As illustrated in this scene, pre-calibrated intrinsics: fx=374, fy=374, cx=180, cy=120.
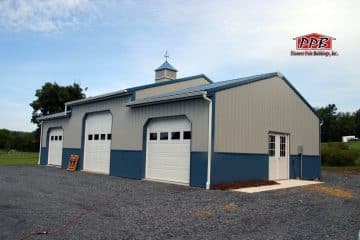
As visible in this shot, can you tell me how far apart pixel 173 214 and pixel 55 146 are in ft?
62.0

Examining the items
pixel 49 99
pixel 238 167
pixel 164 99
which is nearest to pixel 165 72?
pixel 164 99

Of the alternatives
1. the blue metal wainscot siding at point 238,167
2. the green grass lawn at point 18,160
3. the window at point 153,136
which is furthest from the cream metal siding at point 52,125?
the blue metal wainscot siding at point 238,167

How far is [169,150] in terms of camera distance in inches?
614

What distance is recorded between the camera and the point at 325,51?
17.6m

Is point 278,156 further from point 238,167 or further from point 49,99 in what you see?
point 49,99

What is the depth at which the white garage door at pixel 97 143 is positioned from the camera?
1961 centimetres

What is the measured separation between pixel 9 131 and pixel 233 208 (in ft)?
322

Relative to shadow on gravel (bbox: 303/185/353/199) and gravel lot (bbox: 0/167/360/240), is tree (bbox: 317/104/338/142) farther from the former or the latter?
gravel lot (bbox: 0/167/360/240)

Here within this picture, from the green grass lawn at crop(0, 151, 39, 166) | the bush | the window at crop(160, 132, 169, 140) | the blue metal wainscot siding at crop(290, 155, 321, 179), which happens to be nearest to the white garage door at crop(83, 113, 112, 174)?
the window at crop(160, 132, 169, 140)

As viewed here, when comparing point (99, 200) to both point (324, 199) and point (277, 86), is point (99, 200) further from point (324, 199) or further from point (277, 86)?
point (277, 86)

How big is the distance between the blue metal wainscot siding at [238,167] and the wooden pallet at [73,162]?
1104 cm

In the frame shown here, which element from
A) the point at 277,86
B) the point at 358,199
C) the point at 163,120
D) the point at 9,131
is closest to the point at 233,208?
the point at 358,199

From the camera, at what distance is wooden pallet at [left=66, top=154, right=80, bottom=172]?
858 inches

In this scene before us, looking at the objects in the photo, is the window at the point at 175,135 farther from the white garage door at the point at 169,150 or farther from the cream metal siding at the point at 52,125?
the cream metal siding at the point at 52,125
